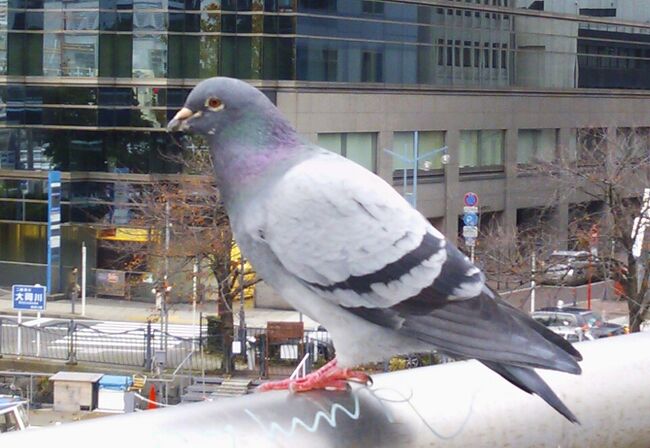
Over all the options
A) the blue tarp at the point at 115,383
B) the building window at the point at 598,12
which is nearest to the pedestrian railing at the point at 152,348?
the blue tarp at the point at 115,383

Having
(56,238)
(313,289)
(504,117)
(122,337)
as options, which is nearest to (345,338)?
(313,289)

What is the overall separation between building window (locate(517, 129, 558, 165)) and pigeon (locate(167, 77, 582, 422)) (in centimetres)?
3796

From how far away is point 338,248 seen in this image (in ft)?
11.1

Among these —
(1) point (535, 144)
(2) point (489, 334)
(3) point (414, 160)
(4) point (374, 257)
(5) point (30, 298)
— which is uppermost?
(1) point (535, 144)

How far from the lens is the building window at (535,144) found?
41.4 metres

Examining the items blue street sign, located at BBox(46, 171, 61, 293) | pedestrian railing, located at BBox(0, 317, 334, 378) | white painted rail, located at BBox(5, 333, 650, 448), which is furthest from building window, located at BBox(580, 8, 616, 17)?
white painted rail, located at BBox(5, 333, 650, 448)

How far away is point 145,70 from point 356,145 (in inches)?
229

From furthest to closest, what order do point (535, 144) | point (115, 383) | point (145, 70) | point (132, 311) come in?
point (535, 144), point (145, 70), point (132, 311), point (115, 383)

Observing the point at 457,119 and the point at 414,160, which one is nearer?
the point at 414,160

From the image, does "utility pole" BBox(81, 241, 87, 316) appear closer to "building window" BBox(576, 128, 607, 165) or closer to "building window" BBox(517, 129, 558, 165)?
"building window" BBox(576, 128, 607, 165)

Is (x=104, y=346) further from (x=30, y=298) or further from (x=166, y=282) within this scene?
(x=30, y=298)

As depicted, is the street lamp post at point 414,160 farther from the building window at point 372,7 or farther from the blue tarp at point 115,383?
the blue tarp at point 115,383

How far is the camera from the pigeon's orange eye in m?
3.44

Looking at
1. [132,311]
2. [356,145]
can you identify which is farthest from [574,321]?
[132,311]
